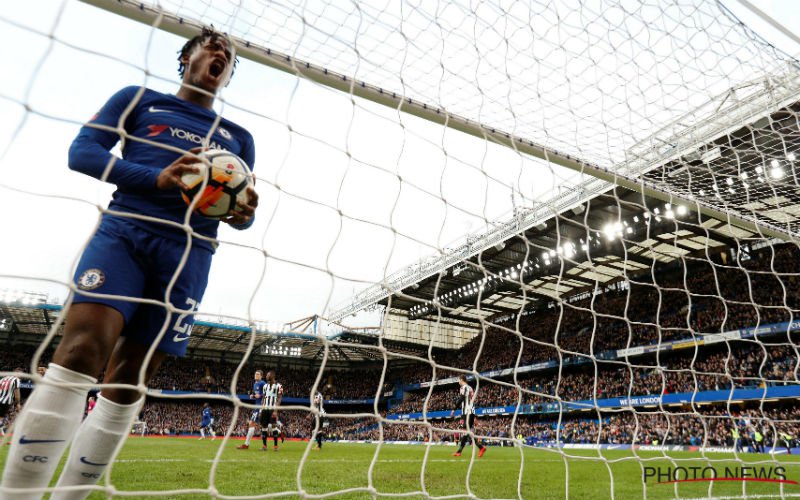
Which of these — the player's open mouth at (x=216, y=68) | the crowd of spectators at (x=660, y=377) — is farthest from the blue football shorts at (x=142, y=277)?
the crowd of spectators at (x=660, y=377)

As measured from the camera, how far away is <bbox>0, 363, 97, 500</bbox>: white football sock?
123 cm

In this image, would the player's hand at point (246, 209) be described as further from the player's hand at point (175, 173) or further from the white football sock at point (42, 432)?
the white football sock at point (42, 432)

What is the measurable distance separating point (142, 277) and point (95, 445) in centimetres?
56

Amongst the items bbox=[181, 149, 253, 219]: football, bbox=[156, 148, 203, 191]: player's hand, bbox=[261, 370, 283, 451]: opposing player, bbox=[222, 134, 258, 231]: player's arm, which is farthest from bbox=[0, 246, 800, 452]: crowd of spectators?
bbox=[156, 148, 203, 191]: player's hand

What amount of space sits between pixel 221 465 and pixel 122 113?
460cm

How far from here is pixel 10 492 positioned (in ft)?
3.92

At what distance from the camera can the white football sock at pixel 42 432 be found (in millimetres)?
1232

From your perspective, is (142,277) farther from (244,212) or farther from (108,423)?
(108,423)

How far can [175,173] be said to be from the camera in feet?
4.67

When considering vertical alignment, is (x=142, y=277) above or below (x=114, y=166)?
below

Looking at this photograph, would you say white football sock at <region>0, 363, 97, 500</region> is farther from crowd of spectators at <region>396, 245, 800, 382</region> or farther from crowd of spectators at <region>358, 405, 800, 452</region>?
crowd of spectators at <region>396, 245, 800, 382</region>

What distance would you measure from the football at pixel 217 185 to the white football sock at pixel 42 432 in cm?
62
